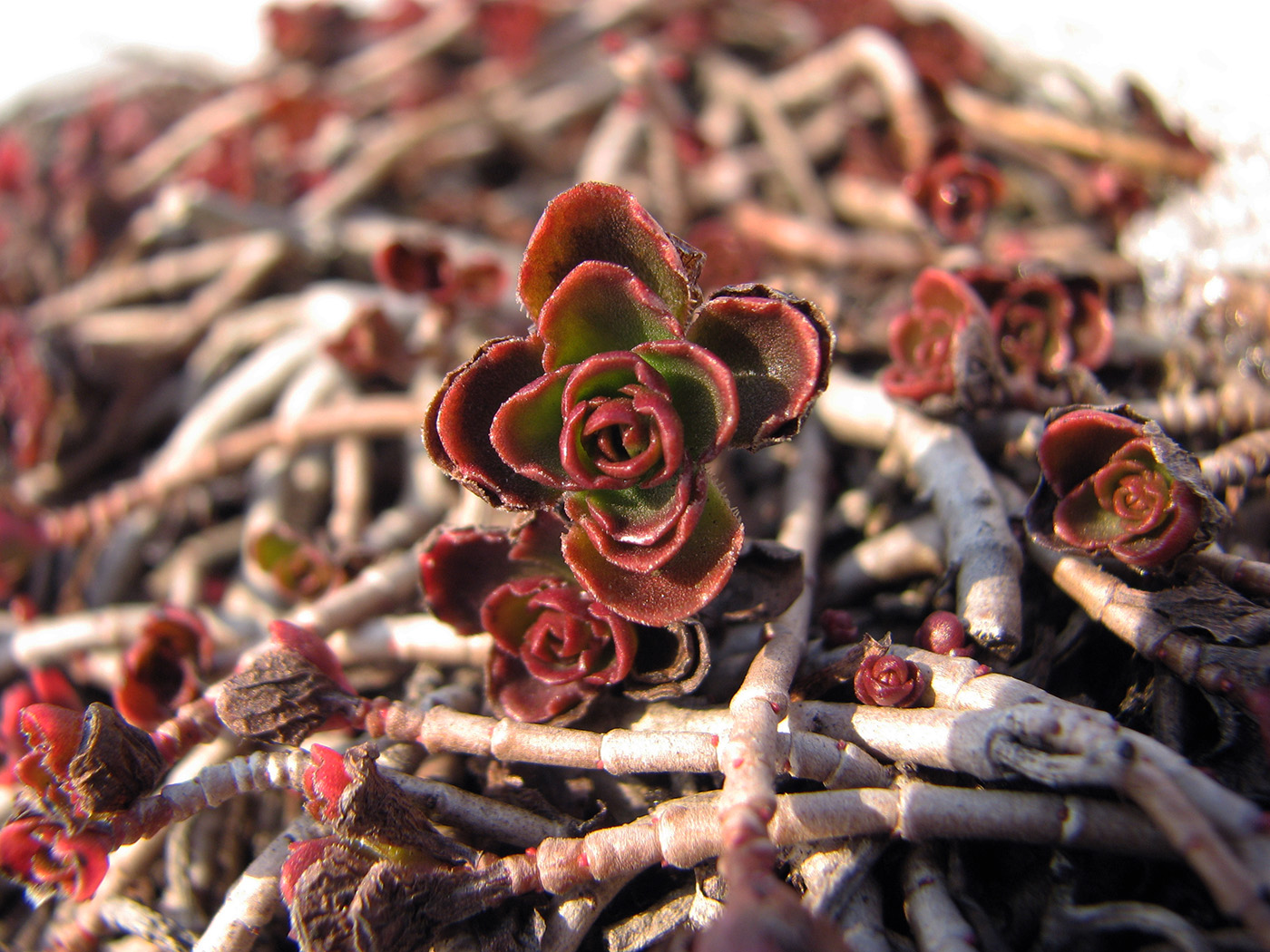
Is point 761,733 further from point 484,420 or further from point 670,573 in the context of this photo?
point 484,420

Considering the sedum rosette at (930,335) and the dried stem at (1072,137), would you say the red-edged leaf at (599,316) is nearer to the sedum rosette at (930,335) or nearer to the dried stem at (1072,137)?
the sedum rosette at (930,335)

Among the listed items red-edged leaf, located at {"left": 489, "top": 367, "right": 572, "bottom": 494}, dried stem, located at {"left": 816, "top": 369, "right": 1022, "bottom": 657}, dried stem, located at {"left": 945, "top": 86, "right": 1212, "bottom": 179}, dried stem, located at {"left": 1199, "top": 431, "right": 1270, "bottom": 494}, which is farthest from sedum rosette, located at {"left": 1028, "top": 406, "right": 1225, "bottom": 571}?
dried stem, located at {"left": 945, "top": 86, "right": 1212, "bottom": 179}

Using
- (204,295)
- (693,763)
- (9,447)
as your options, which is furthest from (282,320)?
(693,763)

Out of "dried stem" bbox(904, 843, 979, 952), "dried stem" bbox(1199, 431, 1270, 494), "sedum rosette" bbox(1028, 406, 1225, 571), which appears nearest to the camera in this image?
"dried stem" bbox(904, 843, 979, 952)

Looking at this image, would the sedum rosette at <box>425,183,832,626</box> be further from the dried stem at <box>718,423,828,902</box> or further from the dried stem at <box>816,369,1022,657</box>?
the dried stem at <box>816,369,1022,657</box>

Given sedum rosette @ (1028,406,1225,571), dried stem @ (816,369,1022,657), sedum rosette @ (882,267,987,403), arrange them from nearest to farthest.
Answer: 1. sedum rosette @ (1028,406,1225,571)
2. dried stem @ (816,369,1022,657)
3. sedum rosette @ (882,267,987,403)

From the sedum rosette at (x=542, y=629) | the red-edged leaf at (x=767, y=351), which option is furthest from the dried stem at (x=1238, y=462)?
the sedum rosette at (x=542, y=629)

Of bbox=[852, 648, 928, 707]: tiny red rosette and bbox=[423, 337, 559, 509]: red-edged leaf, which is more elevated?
bbox=[423, 337, 559, 509]: red-edged leaf

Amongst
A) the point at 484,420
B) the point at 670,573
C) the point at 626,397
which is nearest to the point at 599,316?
the point at 626,397
